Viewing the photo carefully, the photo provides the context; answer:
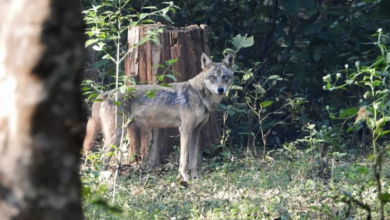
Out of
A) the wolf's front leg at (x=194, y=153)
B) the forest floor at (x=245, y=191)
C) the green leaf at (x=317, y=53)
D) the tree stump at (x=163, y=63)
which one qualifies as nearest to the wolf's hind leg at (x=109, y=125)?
the forest floor at (x=245, y=191)

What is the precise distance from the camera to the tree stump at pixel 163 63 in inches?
376

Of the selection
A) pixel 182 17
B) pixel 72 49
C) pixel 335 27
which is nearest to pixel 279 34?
pixel 335 27

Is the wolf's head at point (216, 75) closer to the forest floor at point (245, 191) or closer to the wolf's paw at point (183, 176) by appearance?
the forest floor at point (245, 191)

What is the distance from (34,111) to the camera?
2039 mm

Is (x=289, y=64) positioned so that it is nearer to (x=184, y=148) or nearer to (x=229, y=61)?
(x=229, y=61)

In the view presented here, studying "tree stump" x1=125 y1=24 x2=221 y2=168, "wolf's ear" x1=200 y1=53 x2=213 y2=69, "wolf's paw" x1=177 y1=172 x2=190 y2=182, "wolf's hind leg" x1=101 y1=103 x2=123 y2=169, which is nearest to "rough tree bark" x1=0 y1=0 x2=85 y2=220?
"wolf's paw" x1=177 y1=172 x2=190 y2=182

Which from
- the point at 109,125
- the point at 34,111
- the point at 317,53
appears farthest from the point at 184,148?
the point at 34,111

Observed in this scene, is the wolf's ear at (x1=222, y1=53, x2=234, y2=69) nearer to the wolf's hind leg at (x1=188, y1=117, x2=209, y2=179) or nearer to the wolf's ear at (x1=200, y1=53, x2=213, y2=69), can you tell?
the wolf's ear at (x1=200, y1=53, x2=213, y2=69)

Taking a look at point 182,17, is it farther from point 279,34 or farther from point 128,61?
point 128,61

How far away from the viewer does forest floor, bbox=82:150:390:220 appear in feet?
18.5

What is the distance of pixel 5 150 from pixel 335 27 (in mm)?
9690

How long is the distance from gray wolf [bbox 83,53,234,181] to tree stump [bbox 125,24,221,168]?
0.31 metres

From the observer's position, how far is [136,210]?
614cm

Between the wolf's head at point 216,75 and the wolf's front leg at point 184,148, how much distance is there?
2.26 ft
